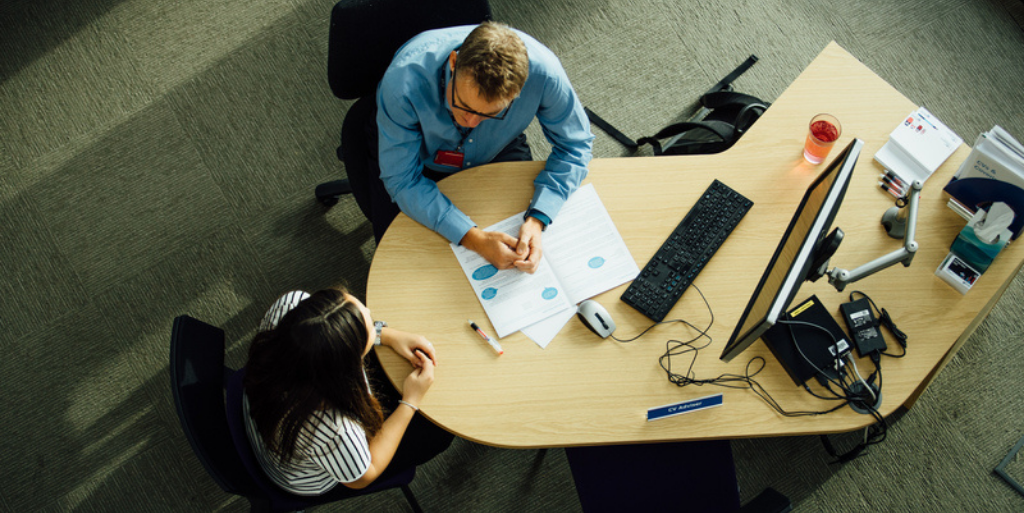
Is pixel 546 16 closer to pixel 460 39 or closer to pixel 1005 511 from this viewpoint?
pixel 460 39

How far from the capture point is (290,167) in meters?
2.45

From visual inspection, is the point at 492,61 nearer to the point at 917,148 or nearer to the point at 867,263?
the point at 867,263

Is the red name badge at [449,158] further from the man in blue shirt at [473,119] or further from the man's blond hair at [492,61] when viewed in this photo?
the man's blond hair at [492,61]

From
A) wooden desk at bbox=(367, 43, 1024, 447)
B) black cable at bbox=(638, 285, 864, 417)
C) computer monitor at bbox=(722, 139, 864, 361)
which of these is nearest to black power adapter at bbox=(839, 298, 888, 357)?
wooden desk at bbox=(367, 43, 1024, 447)

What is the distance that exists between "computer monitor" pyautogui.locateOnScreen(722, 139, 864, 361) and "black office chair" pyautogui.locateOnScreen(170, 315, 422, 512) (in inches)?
42.5

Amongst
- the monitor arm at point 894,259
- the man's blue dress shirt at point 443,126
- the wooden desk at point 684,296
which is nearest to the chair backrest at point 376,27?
the man's blue dress shirt at point 443,126

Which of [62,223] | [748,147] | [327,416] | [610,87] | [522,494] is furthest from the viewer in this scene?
[610,87]

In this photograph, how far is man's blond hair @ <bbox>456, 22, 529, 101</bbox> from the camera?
1.33 meters

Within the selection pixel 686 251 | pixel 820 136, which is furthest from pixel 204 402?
pixel 820 136

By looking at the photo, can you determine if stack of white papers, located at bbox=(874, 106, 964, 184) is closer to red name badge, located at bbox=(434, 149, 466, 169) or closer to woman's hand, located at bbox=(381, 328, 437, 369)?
red name badge, located at bbox=(434, 149, 466, 169)

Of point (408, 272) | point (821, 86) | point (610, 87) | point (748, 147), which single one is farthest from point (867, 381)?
point (610, 87)

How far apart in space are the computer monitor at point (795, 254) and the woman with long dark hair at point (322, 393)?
0.71m

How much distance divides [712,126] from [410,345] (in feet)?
4.13

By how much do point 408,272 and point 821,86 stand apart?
1279mm
